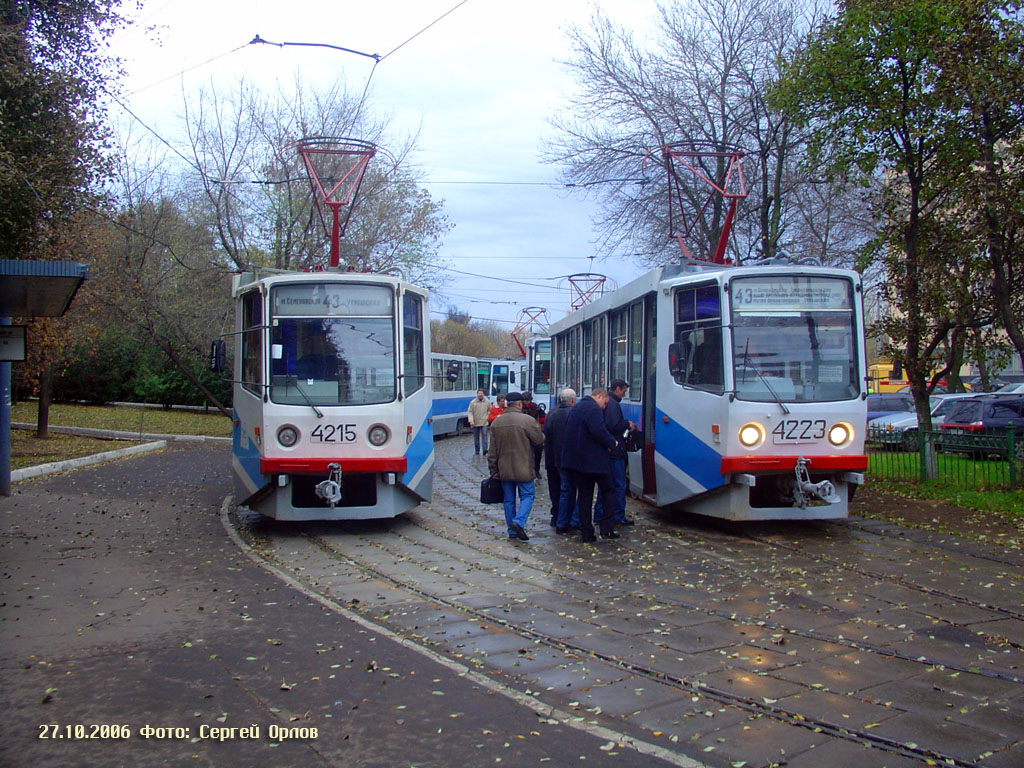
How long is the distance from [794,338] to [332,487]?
5677 millimetres

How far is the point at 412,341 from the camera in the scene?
12250 mm

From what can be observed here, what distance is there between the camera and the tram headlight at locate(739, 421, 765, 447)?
10.7 metres

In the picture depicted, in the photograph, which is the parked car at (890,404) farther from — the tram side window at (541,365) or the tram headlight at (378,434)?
the tram headlight at (378,434)

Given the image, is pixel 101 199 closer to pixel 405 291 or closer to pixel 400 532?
pixel 405 291

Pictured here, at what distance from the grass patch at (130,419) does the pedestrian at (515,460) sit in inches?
858

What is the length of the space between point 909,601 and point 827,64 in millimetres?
9528

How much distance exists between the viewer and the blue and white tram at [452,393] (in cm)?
3098

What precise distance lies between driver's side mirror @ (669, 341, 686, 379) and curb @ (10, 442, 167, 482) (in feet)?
43.6

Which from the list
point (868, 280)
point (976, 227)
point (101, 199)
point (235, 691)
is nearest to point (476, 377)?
point (868, 280)

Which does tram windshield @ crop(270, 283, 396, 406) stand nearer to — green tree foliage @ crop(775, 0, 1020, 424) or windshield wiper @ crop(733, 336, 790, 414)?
windshield wiper @ crop(733, 336, 790, 414)

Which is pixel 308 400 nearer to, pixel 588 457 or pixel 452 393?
pixel 588 457

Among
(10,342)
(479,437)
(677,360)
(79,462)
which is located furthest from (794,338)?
(79,462)

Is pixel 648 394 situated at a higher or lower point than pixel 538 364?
lower

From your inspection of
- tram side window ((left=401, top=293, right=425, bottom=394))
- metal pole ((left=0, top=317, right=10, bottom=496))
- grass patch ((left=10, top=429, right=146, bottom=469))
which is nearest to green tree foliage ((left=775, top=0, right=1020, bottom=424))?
tram side window ((left=401, top=293, right=425, bottom=394))
